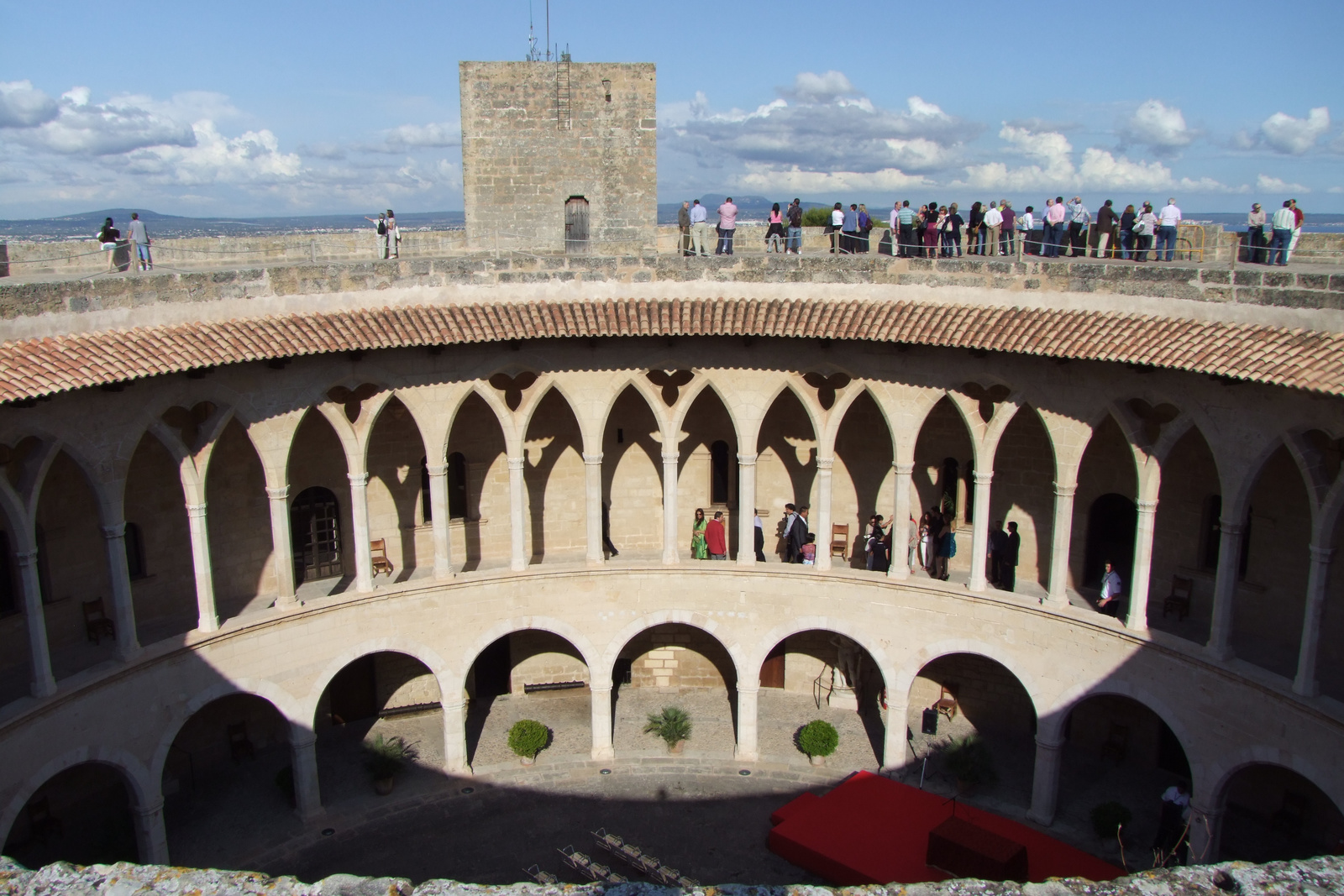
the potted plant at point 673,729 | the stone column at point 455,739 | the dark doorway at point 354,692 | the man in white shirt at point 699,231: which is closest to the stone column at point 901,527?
the potted plant at point 673,729

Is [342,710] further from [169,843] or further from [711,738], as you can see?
[711,738]

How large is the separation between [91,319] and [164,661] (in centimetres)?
609

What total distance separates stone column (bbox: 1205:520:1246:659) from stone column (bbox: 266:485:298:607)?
16.6 m

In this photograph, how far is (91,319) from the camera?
17.5 metres

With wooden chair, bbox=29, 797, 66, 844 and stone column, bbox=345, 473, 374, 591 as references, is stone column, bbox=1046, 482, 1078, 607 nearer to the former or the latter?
stone column, bbox=345, 473, 374, 591

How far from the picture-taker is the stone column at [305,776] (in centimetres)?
2148

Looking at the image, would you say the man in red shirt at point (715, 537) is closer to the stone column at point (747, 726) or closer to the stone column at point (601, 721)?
the stone column at point (747, 726)

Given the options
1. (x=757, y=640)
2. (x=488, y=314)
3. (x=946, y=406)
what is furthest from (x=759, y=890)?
(x=946, y=406)

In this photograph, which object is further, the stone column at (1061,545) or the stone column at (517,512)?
the stone column at (517,512)

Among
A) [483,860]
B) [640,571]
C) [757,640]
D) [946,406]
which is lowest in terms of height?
[483,860]

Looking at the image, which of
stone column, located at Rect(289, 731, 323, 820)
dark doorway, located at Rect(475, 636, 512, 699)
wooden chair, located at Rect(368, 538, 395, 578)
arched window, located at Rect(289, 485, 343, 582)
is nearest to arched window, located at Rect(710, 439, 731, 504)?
dark doorway, located at Rect(475, 636, 512, 699)

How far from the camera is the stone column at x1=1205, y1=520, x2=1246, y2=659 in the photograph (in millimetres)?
18312

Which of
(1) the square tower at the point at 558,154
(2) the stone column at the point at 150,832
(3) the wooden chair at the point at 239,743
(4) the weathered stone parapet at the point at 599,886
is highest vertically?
(1) the square tower at the point at 558,154

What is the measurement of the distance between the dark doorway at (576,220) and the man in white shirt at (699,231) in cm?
332
